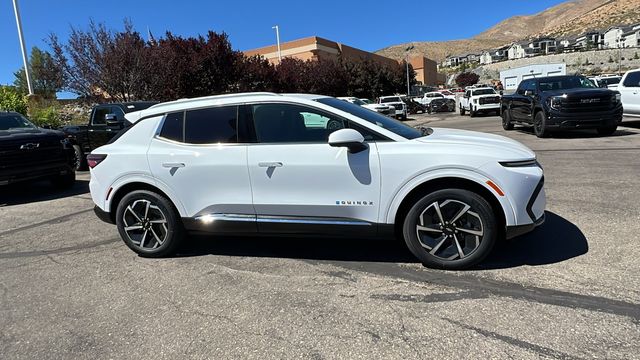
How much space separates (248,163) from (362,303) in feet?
5.63

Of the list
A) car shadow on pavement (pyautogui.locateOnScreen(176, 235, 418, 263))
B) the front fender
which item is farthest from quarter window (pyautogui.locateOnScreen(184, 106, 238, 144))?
the front fender

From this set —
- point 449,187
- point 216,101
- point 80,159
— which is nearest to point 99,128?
point 80,159

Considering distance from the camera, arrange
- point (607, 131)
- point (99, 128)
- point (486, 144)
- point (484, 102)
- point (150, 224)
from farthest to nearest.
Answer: point (484, 102)
point (607, 131)
point (99, 128)
point (150, 224)
point (486, 144)

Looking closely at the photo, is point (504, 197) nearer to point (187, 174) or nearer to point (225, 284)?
point (225, 284)

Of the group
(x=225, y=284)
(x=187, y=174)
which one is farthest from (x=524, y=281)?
(x=187, y=174)

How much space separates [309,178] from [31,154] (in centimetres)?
716

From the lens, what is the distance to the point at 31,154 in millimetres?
8945

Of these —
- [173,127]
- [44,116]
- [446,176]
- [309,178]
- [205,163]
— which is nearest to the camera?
[446,176]

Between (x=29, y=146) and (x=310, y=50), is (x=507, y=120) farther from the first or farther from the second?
(x=310, y=50)

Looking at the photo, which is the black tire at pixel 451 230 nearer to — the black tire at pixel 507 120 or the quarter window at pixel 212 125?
the quarter window at pixel 212 125

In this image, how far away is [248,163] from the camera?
4465 millimetres

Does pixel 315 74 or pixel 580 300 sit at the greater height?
pixel 315 74

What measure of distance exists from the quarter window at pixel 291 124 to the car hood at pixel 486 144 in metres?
0.86

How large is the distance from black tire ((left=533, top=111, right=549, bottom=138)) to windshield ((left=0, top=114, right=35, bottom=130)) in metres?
12.7
